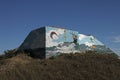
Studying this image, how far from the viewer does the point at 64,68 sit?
2944 cm

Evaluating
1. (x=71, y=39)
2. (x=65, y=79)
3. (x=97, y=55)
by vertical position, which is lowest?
(x=65, y=79)

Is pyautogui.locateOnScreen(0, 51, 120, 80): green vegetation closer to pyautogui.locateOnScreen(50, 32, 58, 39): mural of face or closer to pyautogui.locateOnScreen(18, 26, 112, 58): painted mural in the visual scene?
pyautogui.locateOnScreen(18, 26, 112, 58): painted mural

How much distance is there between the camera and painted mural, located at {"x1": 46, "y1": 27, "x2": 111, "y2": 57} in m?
33.3

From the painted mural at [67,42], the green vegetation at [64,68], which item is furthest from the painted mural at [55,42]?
the green vegetation at [64,68]

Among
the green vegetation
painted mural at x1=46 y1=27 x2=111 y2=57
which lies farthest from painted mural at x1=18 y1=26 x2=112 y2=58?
the green vegetation

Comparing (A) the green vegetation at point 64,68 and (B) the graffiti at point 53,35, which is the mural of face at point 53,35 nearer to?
(B) the graffiti at point 53,35

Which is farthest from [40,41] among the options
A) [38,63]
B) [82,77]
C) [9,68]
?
[82,77]

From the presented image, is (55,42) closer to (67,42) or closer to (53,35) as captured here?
(53,35)

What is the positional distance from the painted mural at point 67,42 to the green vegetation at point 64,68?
1.20 m

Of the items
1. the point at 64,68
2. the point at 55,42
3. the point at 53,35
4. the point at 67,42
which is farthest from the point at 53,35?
the point at 64,68

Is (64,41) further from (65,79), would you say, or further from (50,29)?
(65,79)

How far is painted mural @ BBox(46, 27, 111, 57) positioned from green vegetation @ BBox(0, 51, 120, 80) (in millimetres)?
1198

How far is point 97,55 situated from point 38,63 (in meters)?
Answer: 8.26

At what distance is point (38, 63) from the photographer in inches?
1218
